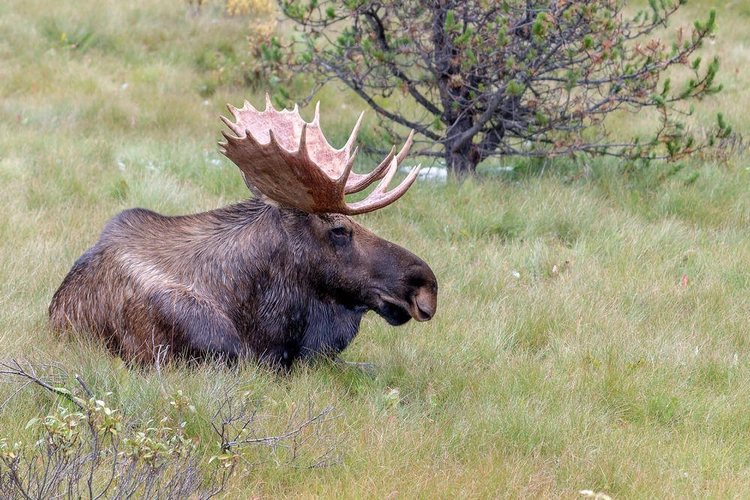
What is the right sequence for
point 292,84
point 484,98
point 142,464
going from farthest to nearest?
point 292,84, point 484,98, point 142,464

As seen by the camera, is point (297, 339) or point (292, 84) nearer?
point (297, 339)

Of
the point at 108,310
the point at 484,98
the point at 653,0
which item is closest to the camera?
the point at 108,310

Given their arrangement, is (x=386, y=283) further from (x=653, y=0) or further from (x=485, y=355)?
(x=653, y=0)

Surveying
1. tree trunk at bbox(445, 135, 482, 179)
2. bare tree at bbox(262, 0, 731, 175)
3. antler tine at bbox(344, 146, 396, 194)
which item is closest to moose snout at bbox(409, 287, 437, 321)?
antler tine at bbox(344, 146, 396, 194)

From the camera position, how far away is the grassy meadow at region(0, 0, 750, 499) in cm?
367

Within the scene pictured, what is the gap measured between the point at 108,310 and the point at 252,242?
766 mm

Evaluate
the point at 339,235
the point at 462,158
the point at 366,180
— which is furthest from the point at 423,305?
the point at 462,158

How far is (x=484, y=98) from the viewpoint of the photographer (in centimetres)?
773

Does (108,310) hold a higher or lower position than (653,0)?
lower

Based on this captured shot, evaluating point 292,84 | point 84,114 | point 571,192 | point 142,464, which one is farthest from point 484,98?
point 142,464

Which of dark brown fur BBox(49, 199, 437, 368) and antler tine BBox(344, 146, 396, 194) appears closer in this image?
dark brown fur BBox(49, 199, 437, 368)

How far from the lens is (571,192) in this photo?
7.15 meters

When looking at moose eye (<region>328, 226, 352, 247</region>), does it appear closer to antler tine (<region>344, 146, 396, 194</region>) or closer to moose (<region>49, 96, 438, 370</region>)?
moose (<region>49, 96, 438, 370</region>)

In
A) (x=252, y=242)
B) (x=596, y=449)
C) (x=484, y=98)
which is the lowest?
(x=596, y=449)
